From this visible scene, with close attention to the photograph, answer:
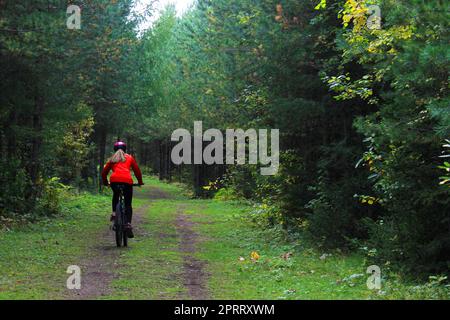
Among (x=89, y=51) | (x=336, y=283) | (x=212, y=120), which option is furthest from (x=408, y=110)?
(x=212, y=120)

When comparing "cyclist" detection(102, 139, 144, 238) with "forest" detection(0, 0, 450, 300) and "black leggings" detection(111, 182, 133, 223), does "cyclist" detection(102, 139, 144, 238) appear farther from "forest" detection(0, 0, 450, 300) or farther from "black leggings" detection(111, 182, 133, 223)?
"forest" detection(0, 0, 450, 300)

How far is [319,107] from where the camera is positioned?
43.3ft

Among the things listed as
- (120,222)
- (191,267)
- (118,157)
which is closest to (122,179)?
(118,157)

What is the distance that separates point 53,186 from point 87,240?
691cm

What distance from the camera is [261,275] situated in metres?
10.2

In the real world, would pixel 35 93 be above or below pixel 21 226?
above

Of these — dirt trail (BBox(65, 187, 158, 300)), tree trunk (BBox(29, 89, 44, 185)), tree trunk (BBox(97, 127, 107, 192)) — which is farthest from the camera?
tree trunk (BBox(97, 127, 107, 192))

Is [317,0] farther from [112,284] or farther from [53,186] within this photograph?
[53,186]

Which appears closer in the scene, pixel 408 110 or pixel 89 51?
pixel 408 110

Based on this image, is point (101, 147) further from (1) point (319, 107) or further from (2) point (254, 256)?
(2) point (254, 256)

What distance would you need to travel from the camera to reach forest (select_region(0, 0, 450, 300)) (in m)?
8.92

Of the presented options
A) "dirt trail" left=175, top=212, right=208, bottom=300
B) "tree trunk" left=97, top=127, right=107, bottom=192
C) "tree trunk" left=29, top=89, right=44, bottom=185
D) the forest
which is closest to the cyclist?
"dirt trail" left=175, top=212, right=208, bottom=300

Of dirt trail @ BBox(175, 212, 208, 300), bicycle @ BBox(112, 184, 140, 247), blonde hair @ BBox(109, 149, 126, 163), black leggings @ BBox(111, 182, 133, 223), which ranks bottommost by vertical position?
dirt trail @ BBox(175, 212, 208, 300)

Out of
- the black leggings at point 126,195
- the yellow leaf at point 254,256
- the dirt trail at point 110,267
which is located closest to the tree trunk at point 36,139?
the dirt trail at point 110,267
